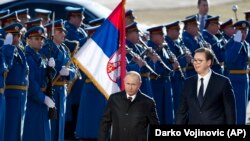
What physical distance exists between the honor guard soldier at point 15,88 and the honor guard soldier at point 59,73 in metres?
0.90

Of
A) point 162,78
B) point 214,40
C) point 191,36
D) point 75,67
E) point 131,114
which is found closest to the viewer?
point 131,114

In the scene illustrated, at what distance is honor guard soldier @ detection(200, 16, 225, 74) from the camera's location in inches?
672

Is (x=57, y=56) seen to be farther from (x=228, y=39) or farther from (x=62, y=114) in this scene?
(x=228, y=39)

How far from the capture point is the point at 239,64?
16.9 meters

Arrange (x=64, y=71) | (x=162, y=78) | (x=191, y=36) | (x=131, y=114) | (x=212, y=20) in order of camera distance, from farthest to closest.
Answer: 1. (x=212, y=20)
2. (x=191, y=36)
3. (x=162, y=78)
4. (x=64, y=71)
5. (x=131, y=114)

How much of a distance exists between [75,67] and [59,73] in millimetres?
817

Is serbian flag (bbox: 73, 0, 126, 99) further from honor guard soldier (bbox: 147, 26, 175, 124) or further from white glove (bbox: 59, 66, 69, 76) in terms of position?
honor guard soldier (bbox: 147, 26, 175, 124)

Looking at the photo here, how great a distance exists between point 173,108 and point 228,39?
1935 mm

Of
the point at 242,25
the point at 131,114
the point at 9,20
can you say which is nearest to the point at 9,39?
the point at 9,20

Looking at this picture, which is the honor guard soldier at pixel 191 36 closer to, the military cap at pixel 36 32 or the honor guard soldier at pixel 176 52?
the honor guard soldier at pixel 176 52

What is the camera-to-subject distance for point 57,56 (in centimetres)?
1441

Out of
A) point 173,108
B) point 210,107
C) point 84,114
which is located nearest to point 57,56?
point 84,114

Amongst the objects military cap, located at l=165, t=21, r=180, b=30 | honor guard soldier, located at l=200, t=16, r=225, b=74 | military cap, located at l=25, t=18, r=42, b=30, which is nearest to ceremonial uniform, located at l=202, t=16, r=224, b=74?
honor guard soldier, located at l=200, t=16, r=225, b=74

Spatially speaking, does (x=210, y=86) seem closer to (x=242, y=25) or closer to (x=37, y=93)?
(x=37, y=93)
